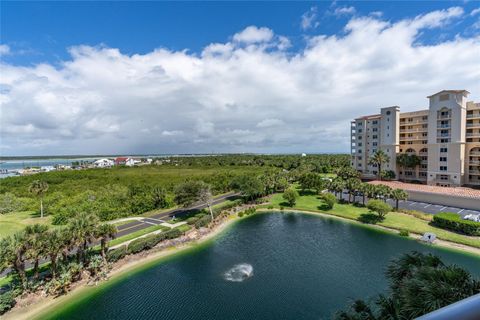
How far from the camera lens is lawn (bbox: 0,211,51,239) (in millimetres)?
38569

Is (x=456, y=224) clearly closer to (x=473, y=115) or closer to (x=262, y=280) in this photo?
(x=262, y=280)

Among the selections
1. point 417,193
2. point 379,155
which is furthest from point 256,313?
point 379,155

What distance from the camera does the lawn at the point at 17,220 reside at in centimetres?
3857

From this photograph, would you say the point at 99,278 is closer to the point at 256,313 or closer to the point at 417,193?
the point at 256,313

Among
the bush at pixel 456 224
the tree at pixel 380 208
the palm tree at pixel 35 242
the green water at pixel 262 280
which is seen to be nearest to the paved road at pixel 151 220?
the green water at pixel 262 280

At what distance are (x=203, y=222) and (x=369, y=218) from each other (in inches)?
1179

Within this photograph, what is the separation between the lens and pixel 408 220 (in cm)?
4025

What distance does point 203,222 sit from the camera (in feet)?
134

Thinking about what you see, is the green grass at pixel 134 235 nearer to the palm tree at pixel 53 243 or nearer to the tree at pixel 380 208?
the palm tree at pixel 53 243

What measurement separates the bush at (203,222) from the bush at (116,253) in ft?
39.8

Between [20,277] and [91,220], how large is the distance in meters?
7.47

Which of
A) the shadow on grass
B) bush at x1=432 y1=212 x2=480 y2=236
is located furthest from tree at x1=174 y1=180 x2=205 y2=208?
bush at x1=432 y1=212 x2=480 y2=236

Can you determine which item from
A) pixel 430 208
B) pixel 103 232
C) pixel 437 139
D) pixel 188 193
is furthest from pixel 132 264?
pixel 437 139

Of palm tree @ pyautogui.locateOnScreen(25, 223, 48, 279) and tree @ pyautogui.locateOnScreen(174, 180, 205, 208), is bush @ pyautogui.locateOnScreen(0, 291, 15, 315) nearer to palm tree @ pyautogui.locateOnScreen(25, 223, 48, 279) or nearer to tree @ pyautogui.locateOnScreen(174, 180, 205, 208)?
palm tree @ pyautogui.locateOnScreen(25, 223, 48, 279)
